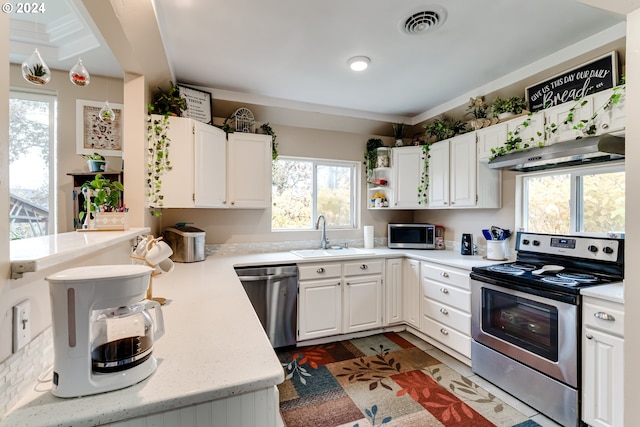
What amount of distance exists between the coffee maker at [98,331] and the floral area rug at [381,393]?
1427 mm

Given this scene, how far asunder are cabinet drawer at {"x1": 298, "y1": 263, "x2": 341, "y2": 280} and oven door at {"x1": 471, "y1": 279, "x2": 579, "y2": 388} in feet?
4.01

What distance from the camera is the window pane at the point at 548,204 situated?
245 cm

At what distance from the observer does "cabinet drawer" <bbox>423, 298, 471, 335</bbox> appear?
253 cm

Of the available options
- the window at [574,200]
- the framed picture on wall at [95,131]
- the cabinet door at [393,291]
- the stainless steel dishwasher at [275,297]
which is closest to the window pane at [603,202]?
the window at [574,200]

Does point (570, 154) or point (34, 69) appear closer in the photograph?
point (34, 69)

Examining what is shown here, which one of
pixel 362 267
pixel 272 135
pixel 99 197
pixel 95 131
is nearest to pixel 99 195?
pixel 99 197

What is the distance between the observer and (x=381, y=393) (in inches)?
85.5

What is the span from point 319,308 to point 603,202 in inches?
96.3

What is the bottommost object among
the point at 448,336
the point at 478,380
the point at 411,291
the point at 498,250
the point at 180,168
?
the point at 478,380

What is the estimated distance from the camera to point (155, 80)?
7.61ft

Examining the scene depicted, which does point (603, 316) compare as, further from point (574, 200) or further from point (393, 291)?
point (393, 291)

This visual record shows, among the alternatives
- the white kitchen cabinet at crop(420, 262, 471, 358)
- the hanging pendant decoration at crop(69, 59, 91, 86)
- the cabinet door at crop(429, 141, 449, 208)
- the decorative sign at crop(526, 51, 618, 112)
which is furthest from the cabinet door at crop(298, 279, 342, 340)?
the decorative sign at crop(526, 51, 618, 112)

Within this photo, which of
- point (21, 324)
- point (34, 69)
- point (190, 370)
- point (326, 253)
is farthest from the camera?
point (326, 253)

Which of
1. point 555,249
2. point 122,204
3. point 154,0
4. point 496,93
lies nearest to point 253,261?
point 122,204
